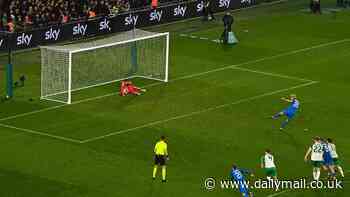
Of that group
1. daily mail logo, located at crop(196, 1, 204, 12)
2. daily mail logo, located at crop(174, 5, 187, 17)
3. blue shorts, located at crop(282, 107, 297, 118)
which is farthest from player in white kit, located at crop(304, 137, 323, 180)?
daily mail logo, located at crop(196, 1, 204, 12)

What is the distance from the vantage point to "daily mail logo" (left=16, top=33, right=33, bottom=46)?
69312 millimetres

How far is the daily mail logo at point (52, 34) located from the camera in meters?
70.8

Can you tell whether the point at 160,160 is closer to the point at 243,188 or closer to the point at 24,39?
the point at 243,188

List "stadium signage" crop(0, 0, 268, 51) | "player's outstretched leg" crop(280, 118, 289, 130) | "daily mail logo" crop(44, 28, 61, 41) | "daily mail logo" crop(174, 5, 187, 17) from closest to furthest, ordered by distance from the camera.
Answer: "player's outstretched leg" crop(280, 118, 289, 130) → "stadium signage" crop(0, 0, 268, 51) → "daily mail logo" crop(44, 28, 61, 41) → "daily mail logo" crop(174, 5, 187, 17)

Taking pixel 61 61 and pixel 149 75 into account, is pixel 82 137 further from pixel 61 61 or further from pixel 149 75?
pixel 149 75

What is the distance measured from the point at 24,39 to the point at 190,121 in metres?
16.8

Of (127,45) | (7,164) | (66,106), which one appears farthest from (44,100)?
(7,164)

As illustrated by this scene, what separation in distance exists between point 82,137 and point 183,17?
2773cm

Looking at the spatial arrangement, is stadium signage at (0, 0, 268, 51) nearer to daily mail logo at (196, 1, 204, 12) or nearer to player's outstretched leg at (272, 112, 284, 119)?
daily mail logo at (196, 1, 204, 12)

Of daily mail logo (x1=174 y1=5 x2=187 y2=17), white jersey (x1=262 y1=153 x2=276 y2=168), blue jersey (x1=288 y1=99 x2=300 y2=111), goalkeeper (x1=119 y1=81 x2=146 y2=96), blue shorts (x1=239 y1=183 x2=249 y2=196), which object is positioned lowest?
goalkeeper (x1=119 y1=81 x2=146 y2=96)

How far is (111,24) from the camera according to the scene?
74.6 m

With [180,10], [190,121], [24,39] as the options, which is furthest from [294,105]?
[180,10]

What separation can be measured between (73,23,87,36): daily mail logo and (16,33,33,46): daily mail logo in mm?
3499

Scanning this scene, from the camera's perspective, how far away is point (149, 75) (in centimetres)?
6550
